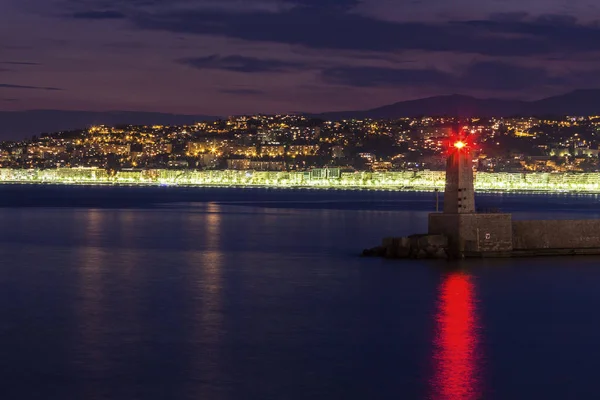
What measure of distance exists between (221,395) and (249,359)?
6.15 ft

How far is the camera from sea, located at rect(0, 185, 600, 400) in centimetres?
1252

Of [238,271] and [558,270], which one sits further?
[238,271]

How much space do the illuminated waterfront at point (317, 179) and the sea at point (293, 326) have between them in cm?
10028

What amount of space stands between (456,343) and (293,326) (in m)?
2.61

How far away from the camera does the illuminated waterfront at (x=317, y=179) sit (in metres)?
131

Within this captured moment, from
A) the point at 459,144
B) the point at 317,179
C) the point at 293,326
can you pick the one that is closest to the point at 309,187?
the point at 317,179

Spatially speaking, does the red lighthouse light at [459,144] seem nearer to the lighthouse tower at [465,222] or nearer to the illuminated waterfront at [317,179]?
the lighthouse tower at [465,222]

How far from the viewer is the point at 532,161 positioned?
149625 mm

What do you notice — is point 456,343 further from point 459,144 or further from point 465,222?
point 459,144

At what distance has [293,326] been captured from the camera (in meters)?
16.5

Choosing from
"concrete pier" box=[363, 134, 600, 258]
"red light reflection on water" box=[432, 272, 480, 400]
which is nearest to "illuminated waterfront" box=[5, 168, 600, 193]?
"concrete pier" box=[363, 134, 600, 258]

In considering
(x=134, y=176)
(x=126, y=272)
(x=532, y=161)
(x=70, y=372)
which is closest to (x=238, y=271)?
(x=126, y=272)

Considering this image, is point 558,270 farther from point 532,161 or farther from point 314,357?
point 532,161

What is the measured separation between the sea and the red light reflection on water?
0.03 m
